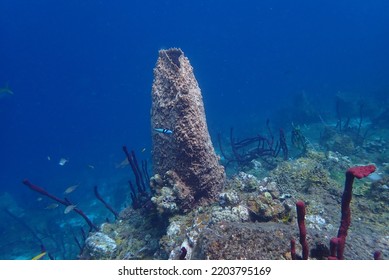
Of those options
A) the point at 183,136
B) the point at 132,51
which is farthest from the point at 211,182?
the point at 132,51

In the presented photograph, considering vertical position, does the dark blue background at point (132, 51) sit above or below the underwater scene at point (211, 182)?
above

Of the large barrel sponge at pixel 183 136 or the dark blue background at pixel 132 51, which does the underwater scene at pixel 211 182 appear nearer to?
the large barrel sponge at pixel 183 136

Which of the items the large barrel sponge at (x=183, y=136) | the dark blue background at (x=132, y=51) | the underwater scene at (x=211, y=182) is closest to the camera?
the underwater scene at (x=211, y=182)

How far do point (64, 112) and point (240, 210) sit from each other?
11565cm

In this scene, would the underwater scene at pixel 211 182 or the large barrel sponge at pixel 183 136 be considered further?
the large barrel sponge at pixel 183 136

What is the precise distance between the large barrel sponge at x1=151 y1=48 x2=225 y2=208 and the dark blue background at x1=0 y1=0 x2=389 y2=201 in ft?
200

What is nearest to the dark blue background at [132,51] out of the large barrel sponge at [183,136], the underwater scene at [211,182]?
the underwater scene at [211,182]

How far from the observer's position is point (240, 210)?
4484 mm

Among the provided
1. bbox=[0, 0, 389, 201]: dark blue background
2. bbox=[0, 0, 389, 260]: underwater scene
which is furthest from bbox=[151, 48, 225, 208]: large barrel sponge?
bbox=[0, 0, 389, 201]: dark blue background

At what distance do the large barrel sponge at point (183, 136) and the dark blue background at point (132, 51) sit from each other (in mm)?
60844

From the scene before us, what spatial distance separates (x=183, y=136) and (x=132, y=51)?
145 meters

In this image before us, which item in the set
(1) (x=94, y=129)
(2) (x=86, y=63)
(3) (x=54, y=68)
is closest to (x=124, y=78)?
Answer: (2) (x=86, y=63)

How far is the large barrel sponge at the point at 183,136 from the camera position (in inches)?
198
